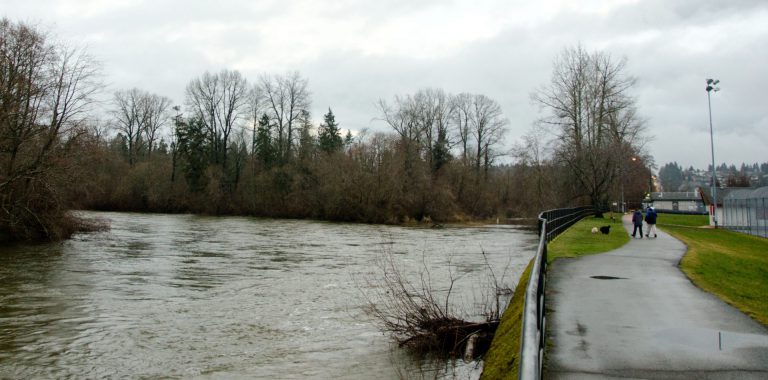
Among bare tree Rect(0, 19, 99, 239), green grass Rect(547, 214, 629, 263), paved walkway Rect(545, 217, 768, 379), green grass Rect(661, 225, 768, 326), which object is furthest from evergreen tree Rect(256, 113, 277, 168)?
paved walkway Rect(545, 217, 768, 379)

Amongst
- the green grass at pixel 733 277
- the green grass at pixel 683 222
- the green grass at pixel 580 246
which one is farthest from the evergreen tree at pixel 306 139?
the green grass at pixel 733 277

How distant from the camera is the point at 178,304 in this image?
13289mm

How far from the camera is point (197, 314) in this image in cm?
1225

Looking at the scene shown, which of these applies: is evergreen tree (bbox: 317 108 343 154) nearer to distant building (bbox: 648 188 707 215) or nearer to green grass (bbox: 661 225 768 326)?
distant building (bbox: 648 188 707 215)

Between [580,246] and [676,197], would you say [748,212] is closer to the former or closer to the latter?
[580,246]

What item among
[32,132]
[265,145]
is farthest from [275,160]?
[32,132]

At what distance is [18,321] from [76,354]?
119 inches

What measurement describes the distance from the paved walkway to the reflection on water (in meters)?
2.17

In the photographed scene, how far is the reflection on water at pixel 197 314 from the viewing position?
8.83 meters

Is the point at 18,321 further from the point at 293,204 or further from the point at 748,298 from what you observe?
the point at 293,204

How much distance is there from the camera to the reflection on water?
29.0 feet

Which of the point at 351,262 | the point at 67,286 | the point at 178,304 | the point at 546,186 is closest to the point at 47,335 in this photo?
the point at 178,304

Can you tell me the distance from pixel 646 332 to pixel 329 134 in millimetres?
74149

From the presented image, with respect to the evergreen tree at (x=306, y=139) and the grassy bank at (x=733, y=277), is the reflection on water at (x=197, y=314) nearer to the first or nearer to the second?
the grassy bank at (x=733, y=277)
